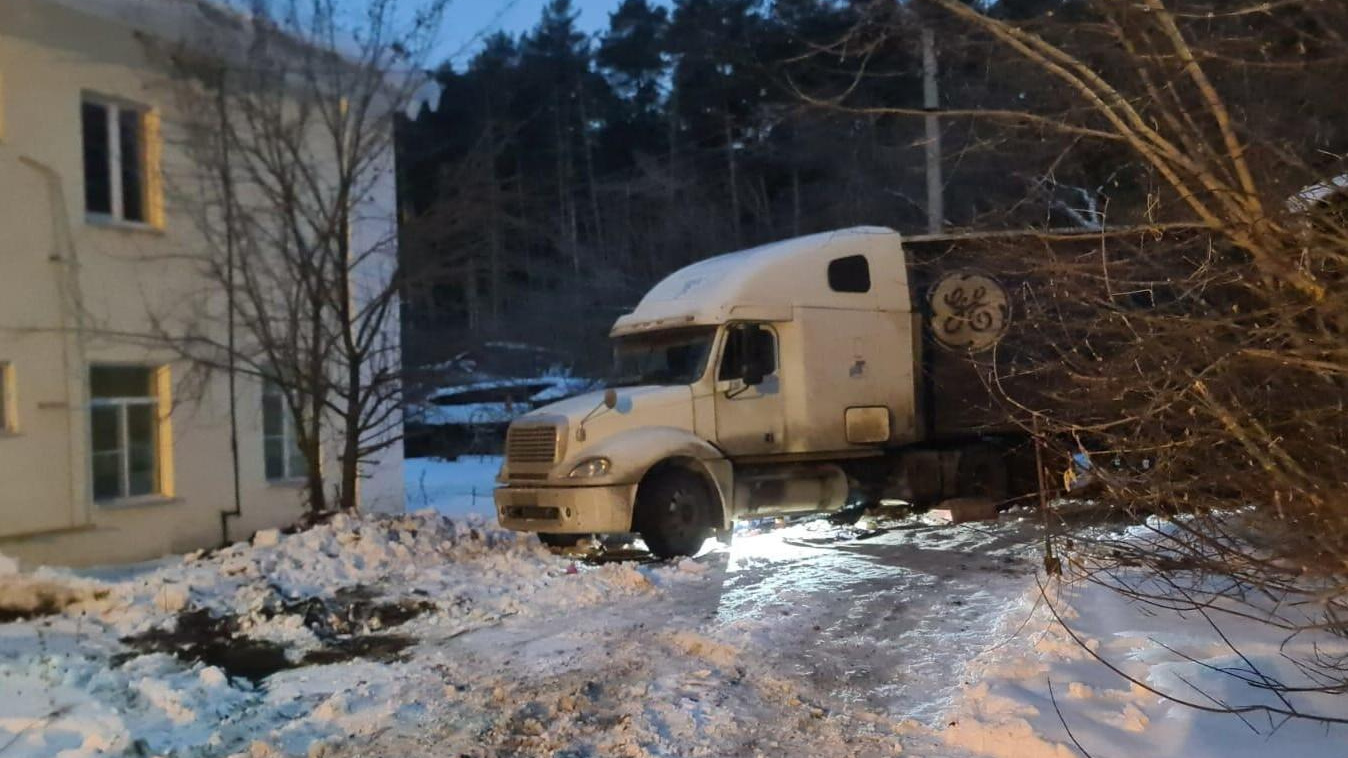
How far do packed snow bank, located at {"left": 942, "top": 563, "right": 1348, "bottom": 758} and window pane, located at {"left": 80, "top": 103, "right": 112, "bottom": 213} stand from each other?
11440 millimetres

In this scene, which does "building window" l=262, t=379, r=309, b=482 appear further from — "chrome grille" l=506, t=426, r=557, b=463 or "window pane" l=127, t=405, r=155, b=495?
"chrome grille" l=506, t=426, r=557, b=463

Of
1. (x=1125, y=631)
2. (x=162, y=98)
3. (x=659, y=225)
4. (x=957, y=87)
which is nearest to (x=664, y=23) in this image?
(x=659, y=225)

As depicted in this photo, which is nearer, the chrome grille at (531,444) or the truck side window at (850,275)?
the chrome grille at (531,444)

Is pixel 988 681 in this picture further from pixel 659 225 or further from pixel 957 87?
pixel 659 225

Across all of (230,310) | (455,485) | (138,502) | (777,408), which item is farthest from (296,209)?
(455,485)

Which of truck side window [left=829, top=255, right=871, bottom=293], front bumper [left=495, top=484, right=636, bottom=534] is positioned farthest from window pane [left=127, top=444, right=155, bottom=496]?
truck side window [left=829, top=255, right=871, bottom=293]

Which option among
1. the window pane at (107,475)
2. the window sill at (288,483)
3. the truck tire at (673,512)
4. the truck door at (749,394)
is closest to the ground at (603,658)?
the truck tire at (673,512)

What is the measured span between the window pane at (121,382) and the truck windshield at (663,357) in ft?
19.1

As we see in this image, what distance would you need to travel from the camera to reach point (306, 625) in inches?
362

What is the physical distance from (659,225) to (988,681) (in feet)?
101

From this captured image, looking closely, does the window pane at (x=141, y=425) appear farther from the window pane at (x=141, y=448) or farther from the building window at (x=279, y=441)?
the building window at (x=279, y=441)

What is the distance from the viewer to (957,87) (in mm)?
9312

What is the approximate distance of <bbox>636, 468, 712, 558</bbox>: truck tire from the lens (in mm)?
11609

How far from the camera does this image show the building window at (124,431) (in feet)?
44.1
